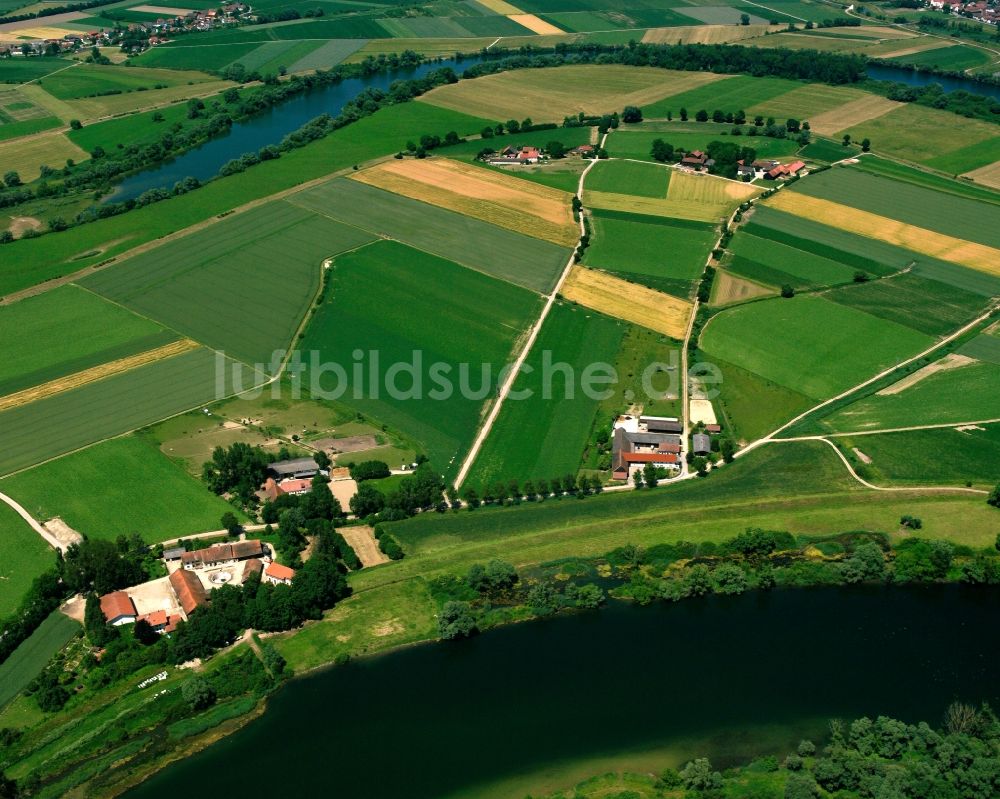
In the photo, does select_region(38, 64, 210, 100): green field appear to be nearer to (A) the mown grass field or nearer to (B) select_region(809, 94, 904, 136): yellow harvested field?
(B) select_region(809, 94, 904, 136): yellow harvested field

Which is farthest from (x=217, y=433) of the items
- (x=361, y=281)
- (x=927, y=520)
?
(x=927, y=520)

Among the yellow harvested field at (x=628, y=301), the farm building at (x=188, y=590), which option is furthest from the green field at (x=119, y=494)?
the yellow harvested field at (x=628, y=301)

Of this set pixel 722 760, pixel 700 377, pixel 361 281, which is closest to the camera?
pixel 722 760

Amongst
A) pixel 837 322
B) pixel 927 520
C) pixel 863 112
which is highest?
pixel 863 112

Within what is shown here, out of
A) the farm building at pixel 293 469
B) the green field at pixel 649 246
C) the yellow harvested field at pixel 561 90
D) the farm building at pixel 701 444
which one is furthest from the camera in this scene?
the yellow harvested field at pixel 561 90

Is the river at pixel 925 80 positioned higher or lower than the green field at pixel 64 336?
higher

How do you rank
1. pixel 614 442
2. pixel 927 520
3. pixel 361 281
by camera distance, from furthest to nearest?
pixel 361 281, pixel 614 442, pixel 927 520

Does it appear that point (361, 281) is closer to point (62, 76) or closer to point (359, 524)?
point (359, 524)

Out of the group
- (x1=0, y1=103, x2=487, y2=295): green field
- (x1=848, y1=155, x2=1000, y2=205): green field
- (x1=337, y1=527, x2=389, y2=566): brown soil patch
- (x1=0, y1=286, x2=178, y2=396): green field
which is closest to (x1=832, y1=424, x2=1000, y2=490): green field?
(x1=337, y1=527, x2=389, y2=566): brown soil patch

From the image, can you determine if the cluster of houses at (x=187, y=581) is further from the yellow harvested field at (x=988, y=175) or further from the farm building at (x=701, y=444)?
the yellow harvested field at (x=988, y=175)
